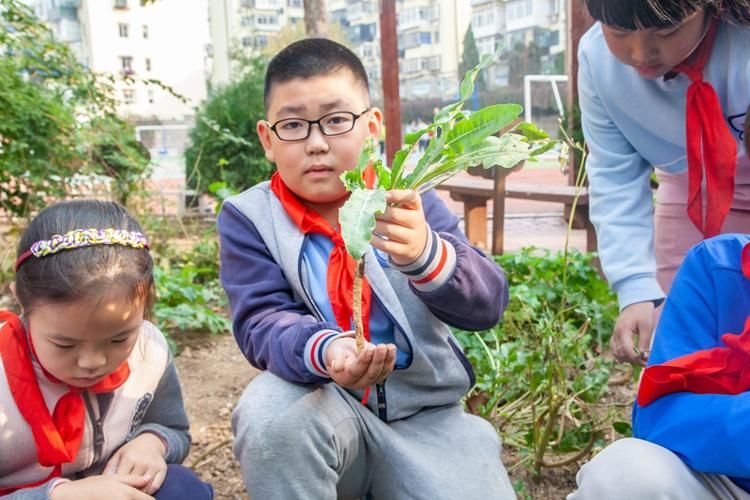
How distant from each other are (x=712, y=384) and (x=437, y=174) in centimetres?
61

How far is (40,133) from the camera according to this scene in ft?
14.4

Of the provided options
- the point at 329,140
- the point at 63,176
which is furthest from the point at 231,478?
the point at 63,176

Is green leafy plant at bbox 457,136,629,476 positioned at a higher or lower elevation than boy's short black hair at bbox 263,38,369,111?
lower

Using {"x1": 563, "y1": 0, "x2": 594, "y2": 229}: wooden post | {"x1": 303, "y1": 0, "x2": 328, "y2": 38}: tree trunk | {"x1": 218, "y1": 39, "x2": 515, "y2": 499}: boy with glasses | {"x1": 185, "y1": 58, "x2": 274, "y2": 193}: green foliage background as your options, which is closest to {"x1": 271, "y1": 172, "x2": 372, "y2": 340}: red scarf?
{"x1": 218, "y1": 39, "x2": 515, "y2": 499}: boy with glasses

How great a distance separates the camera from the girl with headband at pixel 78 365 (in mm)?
1627

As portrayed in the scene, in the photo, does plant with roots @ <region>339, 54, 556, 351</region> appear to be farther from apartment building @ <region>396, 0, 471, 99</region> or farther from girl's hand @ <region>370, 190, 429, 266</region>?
apartment building @ <region>396, 0, 471, 99</region>

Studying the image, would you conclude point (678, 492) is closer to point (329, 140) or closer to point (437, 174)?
point (437, 174)

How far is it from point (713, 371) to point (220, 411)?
192 cm

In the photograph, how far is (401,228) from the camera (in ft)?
5.04

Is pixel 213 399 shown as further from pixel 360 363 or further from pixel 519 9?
pixel 519 9

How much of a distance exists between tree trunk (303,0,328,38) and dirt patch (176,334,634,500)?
3.42 meters

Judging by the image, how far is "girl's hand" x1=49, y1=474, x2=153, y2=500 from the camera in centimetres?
161

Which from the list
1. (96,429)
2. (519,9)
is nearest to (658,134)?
(96,429)

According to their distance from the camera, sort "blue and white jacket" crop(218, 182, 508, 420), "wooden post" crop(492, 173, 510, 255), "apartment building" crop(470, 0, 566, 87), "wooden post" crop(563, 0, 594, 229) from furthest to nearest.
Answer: "apartment building" crop(470, 0, 566, 87), "wooden post" crop(563, 0, 594, 229), "wooden post" crop(492, 173, 510, 255), "blue and white jacket" crop(218, 182, 508, 420)
